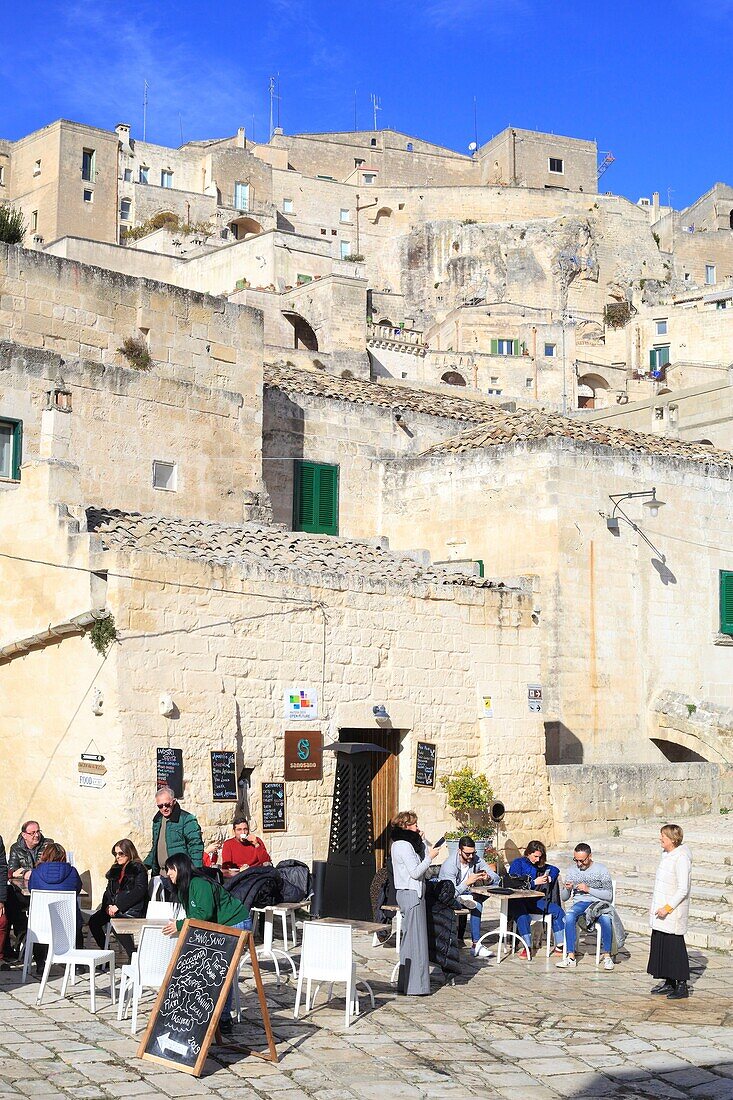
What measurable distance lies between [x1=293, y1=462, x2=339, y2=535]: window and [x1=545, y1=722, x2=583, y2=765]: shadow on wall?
5071 mm

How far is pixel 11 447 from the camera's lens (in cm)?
1625

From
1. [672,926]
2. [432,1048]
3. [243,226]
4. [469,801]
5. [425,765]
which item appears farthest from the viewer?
[243,226]

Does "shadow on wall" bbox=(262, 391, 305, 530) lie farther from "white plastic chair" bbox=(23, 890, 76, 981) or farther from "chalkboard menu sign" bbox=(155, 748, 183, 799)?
"white plastic chair" bbox=(23, 890, 76, 981)

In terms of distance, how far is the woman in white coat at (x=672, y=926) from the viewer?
10.0 metres

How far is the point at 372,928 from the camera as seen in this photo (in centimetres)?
965

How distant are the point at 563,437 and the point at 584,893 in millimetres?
9434

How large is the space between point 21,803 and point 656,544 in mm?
10709

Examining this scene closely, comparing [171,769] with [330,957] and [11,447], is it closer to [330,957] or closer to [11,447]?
[330,957]

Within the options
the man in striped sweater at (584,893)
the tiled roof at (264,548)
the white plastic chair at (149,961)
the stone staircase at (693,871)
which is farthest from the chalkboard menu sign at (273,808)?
the white plastic chair at (149,961)

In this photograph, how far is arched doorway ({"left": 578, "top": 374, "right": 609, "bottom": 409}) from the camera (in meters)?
60.7

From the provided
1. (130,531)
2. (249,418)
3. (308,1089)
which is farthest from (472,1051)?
(249,418)

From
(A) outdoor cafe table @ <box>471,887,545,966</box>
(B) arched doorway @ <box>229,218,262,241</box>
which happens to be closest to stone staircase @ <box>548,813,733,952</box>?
(A) outdoor cafe table @ <box>471,887,545,966</box>

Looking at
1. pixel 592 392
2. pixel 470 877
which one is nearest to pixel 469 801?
pixel 470 877

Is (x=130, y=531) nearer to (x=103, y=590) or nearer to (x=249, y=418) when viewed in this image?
(x=103, y=590)
